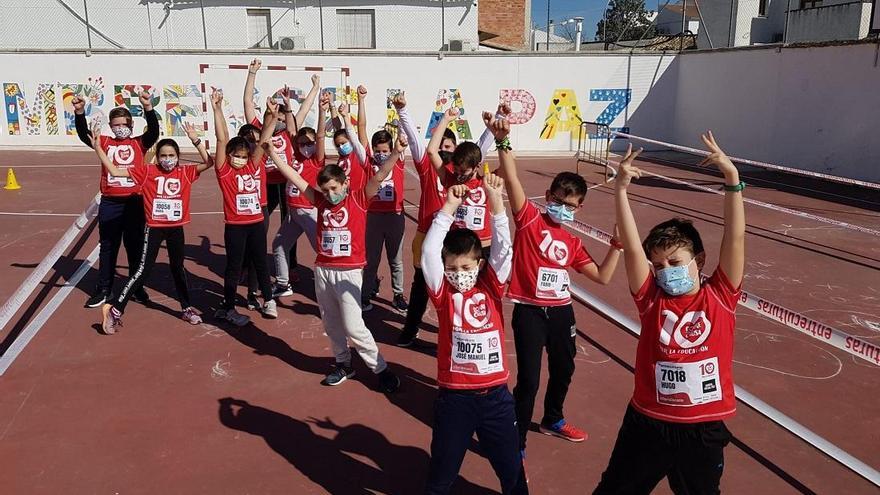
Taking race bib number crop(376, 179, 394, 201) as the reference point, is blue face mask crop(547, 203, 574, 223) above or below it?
above

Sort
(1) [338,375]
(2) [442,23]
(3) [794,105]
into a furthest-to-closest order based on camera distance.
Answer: (2) [442,23], (3) [794,105], (1) [338,375]

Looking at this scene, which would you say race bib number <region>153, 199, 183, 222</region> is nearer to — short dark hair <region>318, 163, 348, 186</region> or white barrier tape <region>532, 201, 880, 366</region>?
short dark hair <region>318, 163, 348, 186</region>

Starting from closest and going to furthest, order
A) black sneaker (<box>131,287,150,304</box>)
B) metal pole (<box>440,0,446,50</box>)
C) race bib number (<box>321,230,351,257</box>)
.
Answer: race bib number (<box>321,230,351,257</box>), black sneaker (<box>131,287,150,304</box>), metal pole (<box>440,0,446,50</box>)

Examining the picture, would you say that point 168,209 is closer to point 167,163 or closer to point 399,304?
point 167,163

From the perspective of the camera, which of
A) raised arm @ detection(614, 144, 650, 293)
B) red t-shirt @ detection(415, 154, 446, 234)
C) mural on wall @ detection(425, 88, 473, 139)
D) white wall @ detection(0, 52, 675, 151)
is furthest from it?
mural on wall @ detection(425, 88, 473, 139)

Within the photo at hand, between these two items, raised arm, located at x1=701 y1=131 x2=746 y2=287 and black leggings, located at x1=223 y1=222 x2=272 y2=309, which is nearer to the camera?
raised arm, located at x1=701 y1=131 x2=746 y2=287

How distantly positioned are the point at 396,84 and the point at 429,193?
19.0m

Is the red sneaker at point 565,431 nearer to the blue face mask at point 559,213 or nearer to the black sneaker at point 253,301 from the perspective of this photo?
the blue face mask at point 559,213

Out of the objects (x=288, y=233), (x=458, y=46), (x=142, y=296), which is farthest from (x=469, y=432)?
(x=458, y=46)

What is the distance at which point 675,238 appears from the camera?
10.9ft

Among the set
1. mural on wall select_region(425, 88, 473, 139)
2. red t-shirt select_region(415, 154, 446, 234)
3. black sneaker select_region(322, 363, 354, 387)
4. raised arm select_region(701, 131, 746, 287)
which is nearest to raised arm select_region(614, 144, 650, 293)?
raised arm select_region(701, 131, 746, 287)

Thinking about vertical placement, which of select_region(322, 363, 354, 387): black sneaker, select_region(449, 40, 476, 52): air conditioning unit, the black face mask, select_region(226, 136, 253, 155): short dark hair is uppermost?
select_region(449, 40, 476, 52): air conditioning unit

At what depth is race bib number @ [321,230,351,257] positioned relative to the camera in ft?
18.9

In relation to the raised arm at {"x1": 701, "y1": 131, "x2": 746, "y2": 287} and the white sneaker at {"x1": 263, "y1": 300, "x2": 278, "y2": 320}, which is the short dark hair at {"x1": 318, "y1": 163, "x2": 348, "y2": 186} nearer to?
the white sneaker at {"x1": 263, "y1": 300, "x2": 278, "y2": 320}
